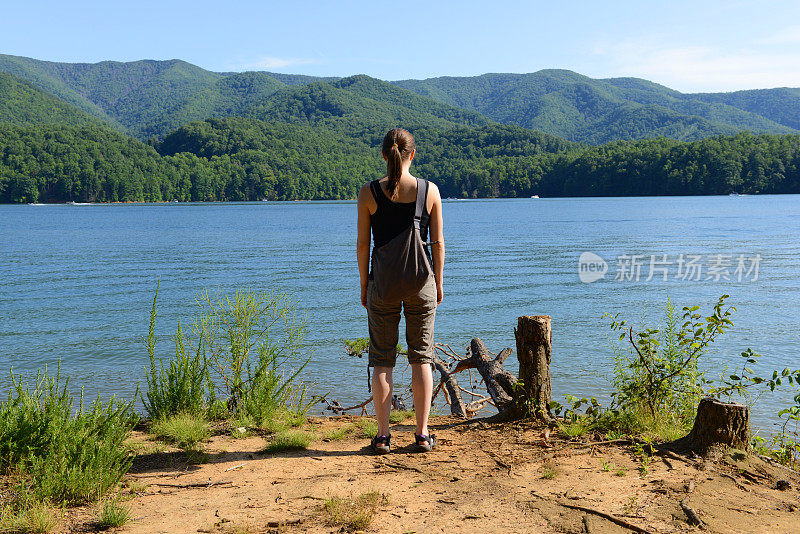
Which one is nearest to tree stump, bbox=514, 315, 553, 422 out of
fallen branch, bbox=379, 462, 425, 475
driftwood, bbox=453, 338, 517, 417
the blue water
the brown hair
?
driftwood, bbox=453, 338, 517, 417

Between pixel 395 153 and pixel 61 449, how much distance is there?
2945mm

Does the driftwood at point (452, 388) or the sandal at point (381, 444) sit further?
the driftwood at point (452, 388)

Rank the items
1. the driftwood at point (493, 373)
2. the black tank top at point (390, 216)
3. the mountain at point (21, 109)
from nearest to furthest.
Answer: the black tank top at point (390, 216)
the driftwood at point (493, 373)
the mountain at point (21, 109)

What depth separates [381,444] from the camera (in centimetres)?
478

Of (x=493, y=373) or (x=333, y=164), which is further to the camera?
(x=333, y=164)

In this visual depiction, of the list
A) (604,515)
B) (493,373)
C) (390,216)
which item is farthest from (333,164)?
(604,515)

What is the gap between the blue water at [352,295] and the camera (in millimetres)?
10891

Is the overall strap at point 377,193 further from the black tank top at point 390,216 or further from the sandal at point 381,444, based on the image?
the sandal at point 381,444

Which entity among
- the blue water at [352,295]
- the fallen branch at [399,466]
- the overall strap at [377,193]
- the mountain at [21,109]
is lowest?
the blue water at [352,295]

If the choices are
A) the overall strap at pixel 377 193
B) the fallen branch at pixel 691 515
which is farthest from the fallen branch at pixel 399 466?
the overall strap at pixel 377 193

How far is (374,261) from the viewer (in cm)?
446

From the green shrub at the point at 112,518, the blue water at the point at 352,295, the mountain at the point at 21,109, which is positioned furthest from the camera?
the mountain at the point at 21,109

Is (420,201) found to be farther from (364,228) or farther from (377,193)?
(364,228)

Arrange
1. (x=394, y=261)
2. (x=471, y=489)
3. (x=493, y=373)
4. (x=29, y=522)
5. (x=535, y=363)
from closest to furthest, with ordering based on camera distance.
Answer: (x=29, y=522) < (x=471, y=489) < (x=394, y=261) < (x=535, y=363) < (x=493, y=373)
